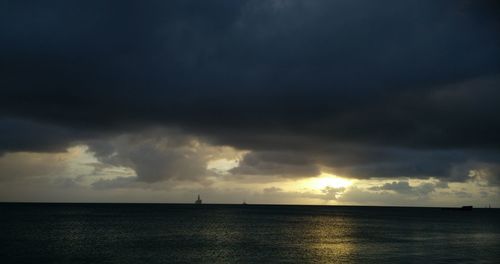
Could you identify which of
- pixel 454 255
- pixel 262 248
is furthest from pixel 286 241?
pixel 454 255

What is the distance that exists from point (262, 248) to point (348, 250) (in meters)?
17.3

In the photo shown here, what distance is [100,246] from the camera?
9162cm

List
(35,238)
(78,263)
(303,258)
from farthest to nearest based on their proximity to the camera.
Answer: (35,238), (303,258), (78,263)

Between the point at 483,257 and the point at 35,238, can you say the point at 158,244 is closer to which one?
the point at 35,238

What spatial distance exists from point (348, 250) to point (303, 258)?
15.7 metres

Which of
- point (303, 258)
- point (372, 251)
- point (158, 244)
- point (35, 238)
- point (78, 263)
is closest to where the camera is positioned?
point (78, 263)

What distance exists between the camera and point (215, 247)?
9356 centimetres

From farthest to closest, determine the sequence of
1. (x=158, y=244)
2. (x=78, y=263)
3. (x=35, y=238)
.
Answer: (x=35, y=238) < (x=158, y=244) < (x=78, y=263)

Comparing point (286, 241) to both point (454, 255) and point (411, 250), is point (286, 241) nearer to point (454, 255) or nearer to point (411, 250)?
point (411, 250)

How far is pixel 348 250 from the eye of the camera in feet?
296

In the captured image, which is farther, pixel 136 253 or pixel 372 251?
pixel 372 251

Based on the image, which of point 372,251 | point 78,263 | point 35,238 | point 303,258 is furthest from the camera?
point 35,238

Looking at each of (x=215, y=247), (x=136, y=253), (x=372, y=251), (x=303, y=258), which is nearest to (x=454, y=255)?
(x=372, y=251)

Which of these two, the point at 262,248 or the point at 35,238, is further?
the point at 35,238
